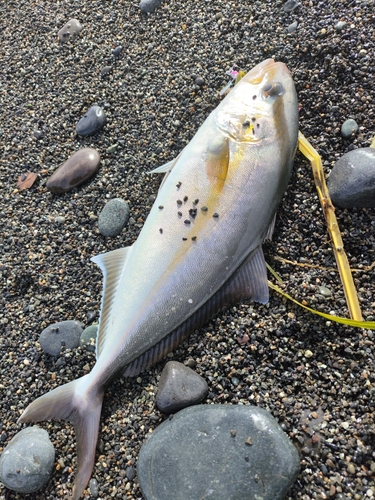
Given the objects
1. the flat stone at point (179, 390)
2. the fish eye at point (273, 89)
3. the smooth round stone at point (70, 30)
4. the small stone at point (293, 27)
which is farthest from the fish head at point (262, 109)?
the smooth round stone at point (70, 30)

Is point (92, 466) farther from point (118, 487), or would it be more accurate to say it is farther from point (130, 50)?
point (130, 50)

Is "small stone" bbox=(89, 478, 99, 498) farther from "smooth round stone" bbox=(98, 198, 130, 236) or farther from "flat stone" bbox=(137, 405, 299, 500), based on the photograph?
"smooth round stone" bbox=(98, 198, 130, 236)

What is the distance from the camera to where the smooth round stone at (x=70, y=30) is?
3.62m

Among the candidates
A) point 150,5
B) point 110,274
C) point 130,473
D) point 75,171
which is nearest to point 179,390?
point 130,473

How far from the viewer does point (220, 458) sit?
2.02m

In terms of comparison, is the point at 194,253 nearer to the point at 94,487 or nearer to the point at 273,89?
the point at 273,89

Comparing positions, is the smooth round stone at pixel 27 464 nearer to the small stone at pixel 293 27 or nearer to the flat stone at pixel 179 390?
the flat stone at pixel 179 390

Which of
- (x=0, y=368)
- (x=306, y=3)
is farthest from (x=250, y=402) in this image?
(x=306, y=3)

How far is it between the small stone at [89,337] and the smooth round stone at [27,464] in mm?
592

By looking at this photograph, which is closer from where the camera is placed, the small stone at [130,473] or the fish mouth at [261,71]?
the small stone at [130,473]

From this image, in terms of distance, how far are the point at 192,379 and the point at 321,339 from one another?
0.80 metres

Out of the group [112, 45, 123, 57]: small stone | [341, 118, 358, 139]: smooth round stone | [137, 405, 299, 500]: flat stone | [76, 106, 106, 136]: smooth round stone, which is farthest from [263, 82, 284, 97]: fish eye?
[137, 405, 299, 500]: flat stone

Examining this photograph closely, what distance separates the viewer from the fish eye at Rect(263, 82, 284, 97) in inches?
97.7

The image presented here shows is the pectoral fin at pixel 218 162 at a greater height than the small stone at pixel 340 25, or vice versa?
Answer: the small stone at pixel 340 25
